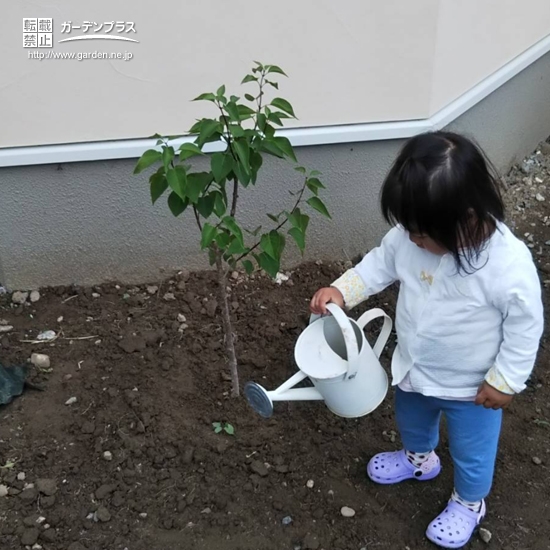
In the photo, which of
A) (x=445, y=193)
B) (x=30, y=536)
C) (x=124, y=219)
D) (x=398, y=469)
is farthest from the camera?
(x=124, y=219)

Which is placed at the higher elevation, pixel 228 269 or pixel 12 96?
pixel 12 96

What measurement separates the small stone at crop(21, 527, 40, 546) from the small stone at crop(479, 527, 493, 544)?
4.43ft

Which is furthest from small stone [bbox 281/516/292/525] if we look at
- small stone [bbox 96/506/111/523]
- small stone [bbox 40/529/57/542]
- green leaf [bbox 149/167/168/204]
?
green leaf [bbox 149/167/168/204]

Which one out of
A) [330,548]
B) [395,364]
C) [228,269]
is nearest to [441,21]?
[228,269]

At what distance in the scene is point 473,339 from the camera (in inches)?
70.5

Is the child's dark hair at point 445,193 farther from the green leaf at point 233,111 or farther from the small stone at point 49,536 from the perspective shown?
the small stone at point 49,536

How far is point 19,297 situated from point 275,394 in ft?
5.08

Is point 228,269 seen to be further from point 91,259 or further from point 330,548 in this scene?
point 330,548

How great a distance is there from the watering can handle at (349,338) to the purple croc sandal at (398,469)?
605 millimetres

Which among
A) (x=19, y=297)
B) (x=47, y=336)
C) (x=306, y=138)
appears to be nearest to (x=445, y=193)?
(x=306, y=138)

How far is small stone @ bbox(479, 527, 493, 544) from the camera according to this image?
215 cm

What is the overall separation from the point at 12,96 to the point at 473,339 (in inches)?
74.7

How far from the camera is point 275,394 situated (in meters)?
1.94

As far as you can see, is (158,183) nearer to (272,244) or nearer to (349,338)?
(272,244)
